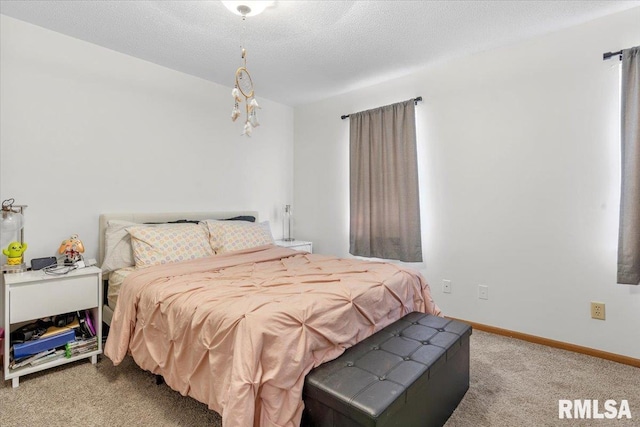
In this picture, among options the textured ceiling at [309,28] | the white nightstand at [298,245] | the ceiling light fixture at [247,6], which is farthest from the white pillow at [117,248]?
the ceiling light fixture at [247,6]

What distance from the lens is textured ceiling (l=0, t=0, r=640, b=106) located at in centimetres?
216

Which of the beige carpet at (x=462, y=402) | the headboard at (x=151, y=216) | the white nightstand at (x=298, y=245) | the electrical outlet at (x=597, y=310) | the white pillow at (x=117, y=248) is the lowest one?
the beige carpet at (x=462, y=402)

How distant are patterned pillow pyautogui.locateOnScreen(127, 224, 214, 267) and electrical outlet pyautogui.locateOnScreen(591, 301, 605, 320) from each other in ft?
9.44

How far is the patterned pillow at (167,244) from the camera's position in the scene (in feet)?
7.88

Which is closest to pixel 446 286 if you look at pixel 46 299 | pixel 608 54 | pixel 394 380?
pixel 394 380

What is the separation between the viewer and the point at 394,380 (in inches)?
51.5

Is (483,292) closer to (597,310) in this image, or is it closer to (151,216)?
(597,310)

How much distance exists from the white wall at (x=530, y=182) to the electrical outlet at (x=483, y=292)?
0.03 m

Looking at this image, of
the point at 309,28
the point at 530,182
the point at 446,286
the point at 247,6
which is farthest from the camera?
the point at 446,286

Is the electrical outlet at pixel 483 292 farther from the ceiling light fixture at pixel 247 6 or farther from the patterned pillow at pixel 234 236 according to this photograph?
the ceiling light fixture at pixel 247 6

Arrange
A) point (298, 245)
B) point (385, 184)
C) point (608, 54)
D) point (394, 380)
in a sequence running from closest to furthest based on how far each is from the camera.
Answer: point (394, 380)
point (608, 54)
point (385, 184)
point (298, 245)

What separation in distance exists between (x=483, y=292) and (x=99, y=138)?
345cm

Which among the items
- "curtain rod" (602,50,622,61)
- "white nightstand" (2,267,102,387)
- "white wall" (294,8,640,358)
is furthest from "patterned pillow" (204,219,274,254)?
"curtain rod" (602,50,622,61)

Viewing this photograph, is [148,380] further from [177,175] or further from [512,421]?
[512,421]
